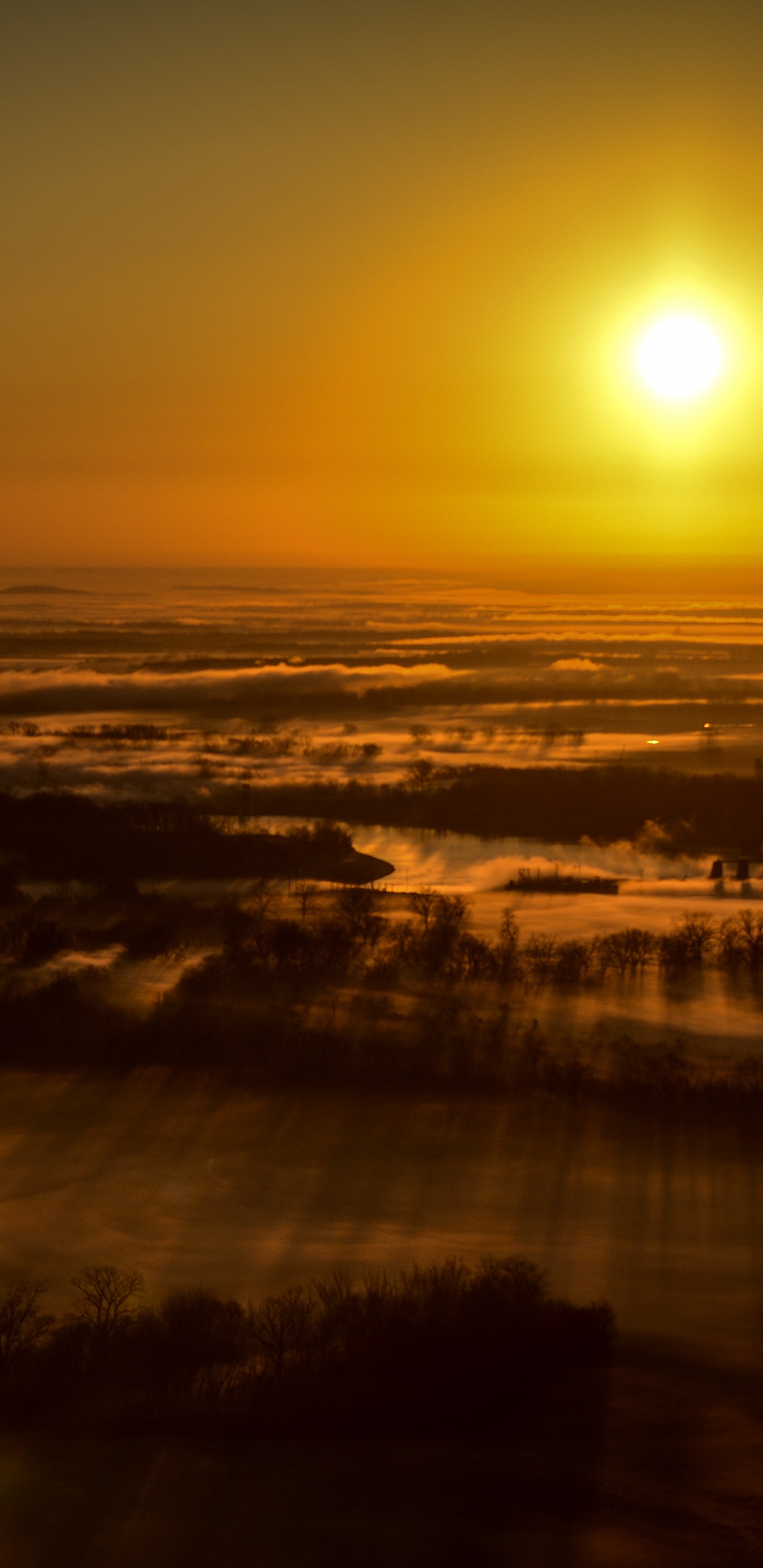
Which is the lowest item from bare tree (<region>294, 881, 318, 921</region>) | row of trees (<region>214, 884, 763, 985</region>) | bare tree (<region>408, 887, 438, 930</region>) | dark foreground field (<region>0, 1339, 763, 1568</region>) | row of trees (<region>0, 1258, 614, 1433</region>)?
bare tree (<region>294, 881, 318, 921</region>)

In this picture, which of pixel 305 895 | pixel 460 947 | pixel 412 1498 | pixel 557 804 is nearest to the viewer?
pixel 412 1498

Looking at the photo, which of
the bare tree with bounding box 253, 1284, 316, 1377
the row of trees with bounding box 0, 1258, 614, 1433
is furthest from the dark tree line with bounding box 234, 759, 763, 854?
the bare tree with bounding box 253, 1284, 316, 1377

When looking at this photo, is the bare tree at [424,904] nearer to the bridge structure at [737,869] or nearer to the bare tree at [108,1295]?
the bridge structure at [737,869]

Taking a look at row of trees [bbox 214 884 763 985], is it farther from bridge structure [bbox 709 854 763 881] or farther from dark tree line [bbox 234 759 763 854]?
dark tree line [bbox 234 759 763 854]

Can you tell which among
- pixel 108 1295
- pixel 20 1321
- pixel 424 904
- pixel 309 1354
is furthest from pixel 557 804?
pixel 20 1321

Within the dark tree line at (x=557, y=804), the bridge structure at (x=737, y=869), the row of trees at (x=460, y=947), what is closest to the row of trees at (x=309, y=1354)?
the row of trees at (x=460, y=947)

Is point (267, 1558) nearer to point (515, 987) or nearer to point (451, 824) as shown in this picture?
point (515, 987)

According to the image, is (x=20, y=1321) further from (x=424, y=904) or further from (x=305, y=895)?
(x=305, y=895)
